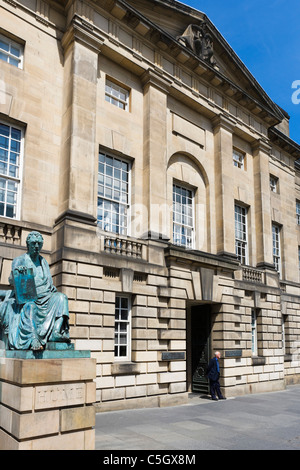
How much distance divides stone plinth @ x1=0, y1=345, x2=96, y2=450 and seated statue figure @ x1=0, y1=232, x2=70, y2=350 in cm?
24

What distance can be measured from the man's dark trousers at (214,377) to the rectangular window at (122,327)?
347 centimetres

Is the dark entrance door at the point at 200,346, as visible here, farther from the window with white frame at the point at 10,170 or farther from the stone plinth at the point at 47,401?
the stone plinth at the point at 47,401

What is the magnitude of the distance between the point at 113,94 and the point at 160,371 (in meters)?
10.4

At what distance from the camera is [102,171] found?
577 inches

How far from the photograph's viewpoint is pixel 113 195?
14.9 m

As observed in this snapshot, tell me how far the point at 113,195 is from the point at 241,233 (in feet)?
27.8

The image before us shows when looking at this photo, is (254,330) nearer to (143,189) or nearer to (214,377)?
(214,377)

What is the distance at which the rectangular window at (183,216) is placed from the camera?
674 inches

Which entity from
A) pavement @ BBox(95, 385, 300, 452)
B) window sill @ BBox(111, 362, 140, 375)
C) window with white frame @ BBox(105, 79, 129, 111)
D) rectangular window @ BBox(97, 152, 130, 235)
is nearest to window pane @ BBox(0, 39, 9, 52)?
window with white frame @ BBox(105, 79, 129, 111)

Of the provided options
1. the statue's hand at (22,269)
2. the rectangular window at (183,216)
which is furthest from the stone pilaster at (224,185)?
the statue's hand at (22,269)
